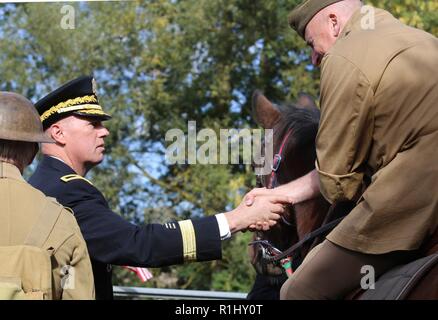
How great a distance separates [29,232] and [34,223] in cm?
5

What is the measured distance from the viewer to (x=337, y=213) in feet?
15.5

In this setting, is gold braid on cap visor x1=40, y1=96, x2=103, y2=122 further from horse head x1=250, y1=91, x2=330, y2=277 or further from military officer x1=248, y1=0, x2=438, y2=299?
military officer x1=248, y1=0, x2=438, y2=299

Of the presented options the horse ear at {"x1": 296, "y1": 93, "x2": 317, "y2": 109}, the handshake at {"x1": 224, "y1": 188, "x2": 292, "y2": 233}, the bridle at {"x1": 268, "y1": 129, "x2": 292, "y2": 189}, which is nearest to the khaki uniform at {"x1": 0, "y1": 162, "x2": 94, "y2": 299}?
the handshake at {"x1": 224, "y1": 188, "x2": 292, "y2": 233}

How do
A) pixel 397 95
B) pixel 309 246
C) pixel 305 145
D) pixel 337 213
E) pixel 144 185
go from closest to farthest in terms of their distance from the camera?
1. pixel 397 95
2. pixel 337 213
3. pixel 309 246
4. pixel 305 145
5. pixel 144 185

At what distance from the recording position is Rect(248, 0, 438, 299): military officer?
3732 millimetres

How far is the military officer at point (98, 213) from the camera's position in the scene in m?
4.68

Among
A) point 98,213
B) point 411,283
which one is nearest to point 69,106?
point 98,213

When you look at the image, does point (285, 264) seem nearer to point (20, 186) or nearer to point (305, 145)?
point (305, 145)

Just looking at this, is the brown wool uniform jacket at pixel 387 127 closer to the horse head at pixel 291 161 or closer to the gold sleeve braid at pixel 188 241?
the gold sleeve braid at pixel 188 241

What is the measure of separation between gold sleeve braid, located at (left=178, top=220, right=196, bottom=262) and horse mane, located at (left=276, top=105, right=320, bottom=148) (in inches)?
40.6

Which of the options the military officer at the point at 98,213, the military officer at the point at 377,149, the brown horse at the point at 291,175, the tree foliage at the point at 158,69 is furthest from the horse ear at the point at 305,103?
the tree foliage at the point at 158,69

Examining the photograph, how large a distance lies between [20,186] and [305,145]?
2.14 meters

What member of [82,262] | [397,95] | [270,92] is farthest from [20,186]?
[270,92]
